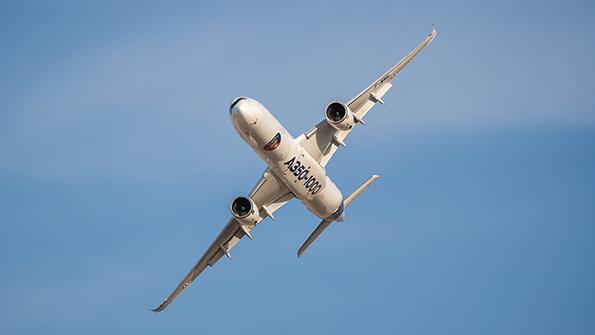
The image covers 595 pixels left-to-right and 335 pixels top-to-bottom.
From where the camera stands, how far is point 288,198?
61594 mm

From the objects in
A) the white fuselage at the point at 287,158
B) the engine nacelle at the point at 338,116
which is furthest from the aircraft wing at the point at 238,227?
the engine nacelle at the point at 338,116

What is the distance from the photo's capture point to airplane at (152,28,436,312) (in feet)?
174

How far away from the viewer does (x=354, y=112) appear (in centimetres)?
6075

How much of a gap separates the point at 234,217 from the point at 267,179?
357 centimetres

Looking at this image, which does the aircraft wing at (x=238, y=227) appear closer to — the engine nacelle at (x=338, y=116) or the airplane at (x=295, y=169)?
the airplane at (x=295, y=169)

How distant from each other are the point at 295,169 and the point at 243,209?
17.0ft

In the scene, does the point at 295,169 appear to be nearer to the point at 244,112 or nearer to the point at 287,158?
the point at 287,158

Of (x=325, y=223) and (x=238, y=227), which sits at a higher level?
(x=238, y=227)

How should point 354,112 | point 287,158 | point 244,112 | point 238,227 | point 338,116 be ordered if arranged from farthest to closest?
point 238,227 → point 354,112 → point 338,116 → point 287,158 → point 244,112

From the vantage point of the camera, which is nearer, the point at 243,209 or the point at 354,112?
the point at 243,209

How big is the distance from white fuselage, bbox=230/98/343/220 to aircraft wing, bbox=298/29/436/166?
2586 millimetres

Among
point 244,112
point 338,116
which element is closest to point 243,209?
point 338,116

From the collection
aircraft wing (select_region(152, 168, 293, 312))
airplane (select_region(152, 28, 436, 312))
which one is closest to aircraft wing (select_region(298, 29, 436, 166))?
airplane (select_region(152, 28, 436, 312))

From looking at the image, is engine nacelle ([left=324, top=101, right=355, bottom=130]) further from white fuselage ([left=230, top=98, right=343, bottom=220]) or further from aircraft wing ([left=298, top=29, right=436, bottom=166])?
white fuselage ([left=230, top=98, right=343, bottom=220])
